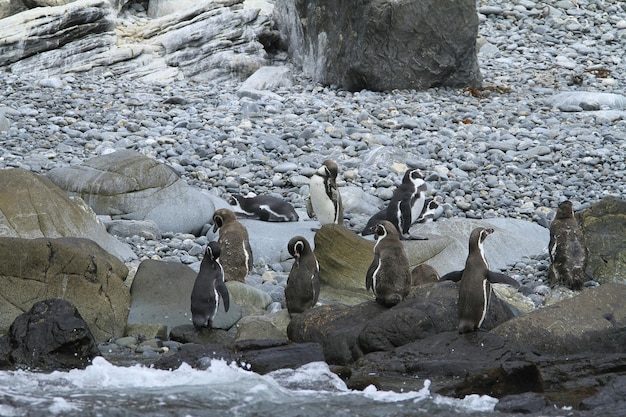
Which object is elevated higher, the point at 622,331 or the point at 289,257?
the point at 622,331

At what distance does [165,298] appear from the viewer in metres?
9.76

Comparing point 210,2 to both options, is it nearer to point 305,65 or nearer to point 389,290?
point 305,65

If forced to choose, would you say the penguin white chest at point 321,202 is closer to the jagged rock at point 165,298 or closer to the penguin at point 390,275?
the jagged rock at point 165,298

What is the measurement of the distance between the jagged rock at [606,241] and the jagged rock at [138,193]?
444 cm

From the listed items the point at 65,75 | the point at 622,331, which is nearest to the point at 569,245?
the point at 622,331

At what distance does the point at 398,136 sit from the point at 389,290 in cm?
780

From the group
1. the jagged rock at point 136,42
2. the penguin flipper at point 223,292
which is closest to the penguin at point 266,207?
the penguin flipper at point 223,292

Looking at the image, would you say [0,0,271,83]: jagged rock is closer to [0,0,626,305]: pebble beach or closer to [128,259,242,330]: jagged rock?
[0,0,626,305]: pebble beach

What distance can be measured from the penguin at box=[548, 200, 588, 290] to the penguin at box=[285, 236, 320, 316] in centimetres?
293

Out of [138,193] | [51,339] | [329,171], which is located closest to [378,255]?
[51,339]

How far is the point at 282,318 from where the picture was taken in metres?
9.63

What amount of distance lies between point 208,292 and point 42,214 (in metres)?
2.75

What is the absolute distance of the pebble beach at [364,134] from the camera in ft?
47.0

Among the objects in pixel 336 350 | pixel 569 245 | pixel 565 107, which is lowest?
pixel 565 107
